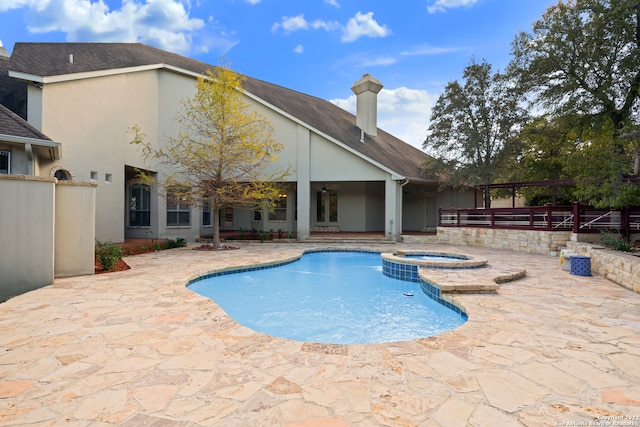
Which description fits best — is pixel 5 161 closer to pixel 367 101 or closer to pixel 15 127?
pixel 15 127

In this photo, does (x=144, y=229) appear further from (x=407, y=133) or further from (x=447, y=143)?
(x=407, y=133)

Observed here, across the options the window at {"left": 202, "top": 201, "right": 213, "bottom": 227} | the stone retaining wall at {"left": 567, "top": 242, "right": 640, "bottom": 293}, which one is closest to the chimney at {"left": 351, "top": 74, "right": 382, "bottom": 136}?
the window at {"left": 202, "top": 201, "right": 213, "bottom": 227}

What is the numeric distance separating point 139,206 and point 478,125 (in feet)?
53.0

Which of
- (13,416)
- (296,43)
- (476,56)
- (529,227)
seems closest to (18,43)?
(296,43)

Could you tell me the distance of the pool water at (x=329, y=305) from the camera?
5105mm

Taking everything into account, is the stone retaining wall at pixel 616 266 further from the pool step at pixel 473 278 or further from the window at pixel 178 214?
the window at pixel 178 214

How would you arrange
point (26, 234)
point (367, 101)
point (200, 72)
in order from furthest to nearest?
point (367, 101) < point (200, 72) < point (26, 234)

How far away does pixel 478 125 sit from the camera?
50.8ft

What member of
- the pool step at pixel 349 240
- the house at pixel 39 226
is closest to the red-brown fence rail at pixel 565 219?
the pool step at pixel 349 240

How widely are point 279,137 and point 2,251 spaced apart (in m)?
11.1

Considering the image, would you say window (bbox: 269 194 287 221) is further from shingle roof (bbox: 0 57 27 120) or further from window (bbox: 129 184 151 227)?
shingle roof (bbox: 0 57 27 120)

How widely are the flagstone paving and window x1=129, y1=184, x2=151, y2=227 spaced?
9.81 meters

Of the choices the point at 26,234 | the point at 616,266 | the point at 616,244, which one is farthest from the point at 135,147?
the point at 616,244

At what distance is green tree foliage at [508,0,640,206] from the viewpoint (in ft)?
36.8
